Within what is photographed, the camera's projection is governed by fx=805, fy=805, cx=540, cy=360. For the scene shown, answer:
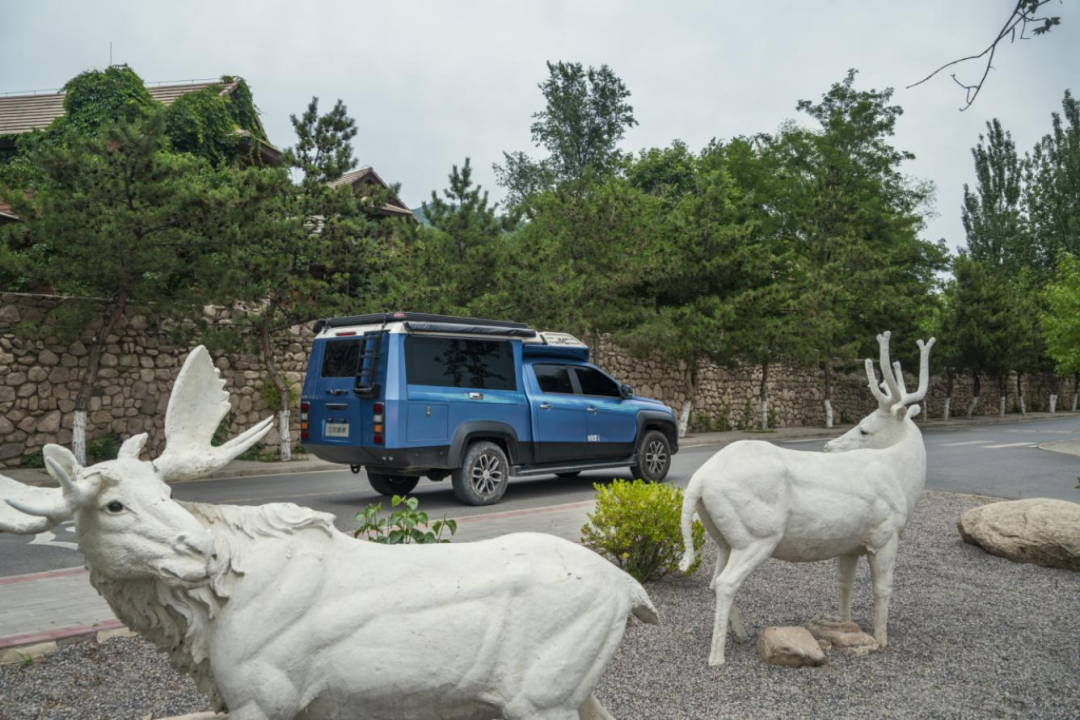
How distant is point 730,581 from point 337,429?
22.4 feet

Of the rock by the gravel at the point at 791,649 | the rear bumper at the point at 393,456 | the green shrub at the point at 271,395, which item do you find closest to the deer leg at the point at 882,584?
the rock by the gravel at the point at 791,649

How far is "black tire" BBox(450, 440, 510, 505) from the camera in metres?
10.7

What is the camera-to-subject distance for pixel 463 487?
10656 mm

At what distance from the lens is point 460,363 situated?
428 inches

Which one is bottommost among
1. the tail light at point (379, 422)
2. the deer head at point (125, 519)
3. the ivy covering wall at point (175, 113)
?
the tail light at point (379, 422)

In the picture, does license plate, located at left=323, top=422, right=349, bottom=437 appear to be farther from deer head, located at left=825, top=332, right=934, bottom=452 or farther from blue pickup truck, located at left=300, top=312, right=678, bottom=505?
deer head, located at left=825, top=332, right=934, bottom=452

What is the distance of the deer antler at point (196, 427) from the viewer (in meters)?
2.43

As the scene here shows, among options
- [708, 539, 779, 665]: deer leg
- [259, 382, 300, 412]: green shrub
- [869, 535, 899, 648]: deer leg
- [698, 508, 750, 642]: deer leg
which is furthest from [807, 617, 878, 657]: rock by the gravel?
[259, 382, 300, 412]: green shrub

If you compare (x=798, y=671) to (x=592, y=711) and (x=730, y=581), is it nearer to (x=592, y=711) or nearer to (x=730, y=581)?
(x=730, y=581)

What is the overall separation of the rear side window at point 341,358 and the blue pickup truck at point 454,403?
0.02 meters

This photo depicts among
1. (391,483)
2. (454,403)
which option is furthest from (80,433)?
(454,403)

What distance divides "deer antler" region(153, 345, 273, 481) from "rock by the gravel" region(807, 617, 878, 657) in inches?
156

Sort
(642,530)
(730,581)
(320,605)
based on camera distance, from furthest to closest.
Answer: (642,530) < (730,581) < (320,605)

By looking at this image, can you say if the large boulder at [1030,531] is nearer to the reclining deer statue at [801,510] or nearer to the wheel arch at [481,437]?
the reclining deer statue at [801,510]
